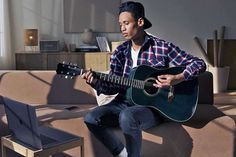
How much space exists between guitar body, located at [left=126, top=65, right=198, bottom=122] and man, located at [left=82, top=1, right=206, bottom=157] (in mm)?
45

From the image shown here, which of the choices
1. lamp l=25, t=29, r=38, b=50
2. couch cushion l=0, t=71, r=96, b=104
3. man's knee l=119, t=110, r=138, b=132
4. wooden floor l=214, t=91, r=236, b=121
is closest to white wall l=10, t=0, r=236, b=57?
lamp l=25, t=29, r=38, b=50

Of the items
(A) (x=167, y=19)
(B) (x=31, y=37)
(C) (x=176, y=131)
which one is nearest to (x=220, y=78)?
(A) (x=167, y=19)

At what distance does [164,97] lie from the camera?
228 cm

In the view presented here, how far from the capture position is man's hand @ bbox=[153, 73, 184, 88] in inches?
87.0

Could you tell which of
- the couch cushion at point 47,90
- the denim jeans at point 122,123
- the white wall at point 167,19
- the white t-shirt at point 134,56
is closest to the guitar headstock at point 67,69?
the denim jeans at point 122,123

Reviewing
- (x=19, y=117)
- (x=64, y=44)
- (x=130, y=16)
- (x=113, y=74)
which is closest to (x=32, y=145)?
(x=19, y=117)

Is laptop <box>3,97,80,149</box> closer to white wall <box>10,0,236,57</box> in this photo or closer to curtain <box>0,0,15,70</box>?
curtain <box>0,0,15,70</box>

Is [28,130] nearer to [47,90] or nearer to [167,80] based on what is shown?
[167,80]

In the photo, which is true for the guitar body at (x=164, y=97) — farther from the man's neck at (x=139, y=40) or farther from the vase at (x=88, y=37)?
the vase at (x=88, y=37)

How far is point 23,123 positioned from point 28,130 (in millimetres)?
52

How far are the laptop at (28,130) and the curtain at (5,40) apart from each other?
3080mm

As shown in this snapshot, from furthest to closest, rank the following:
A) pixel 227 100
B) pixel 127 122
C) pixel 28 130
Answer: pixel 227 100, pixel 127 122, pixel 28 130

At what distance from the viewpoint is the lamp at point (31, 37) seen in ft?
16.5

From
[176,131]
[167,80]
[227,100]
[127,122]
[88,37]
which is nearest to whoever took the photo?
[127,122]
